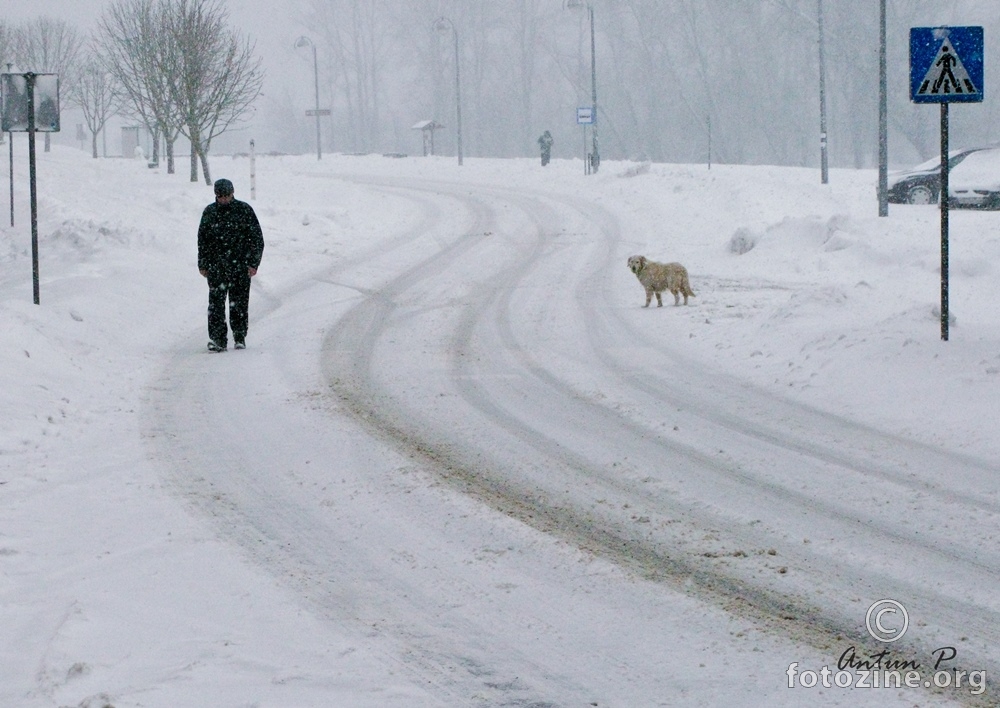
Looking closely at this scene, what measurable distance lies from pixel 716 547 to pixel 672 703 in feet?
5.34

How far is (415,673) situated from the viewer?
4.12 metres

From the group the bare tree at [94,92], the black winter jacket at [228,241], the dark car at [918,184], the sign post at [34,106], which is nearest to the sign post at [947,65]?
the black winter jacket at [228,241]

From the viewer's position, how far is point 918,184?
88.6 ft

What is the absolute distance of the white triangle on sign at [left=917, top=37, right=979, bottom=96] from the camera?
31.0 ft

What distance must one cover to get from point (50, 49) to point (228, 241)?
66.4 m

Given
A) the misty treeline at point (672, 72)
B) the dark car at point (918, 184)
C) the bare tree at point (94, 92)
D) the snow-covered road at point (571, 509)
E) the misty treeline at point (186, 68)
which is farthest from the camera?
the bare tree at point (94, 92)

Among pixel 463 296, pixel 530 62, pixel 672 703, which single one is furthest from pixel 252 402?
pixel 530 62

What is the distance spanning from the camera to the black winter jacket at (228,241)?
11359 millimetres

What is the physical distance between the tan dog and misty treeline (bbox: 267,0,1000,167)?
41.5 metres

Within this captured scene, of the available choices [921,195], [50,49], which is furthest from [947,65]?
[50,49]

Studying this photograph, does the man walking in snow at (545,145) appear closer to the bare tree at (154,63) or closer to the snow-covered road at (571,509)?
the bare tree at (154,63)

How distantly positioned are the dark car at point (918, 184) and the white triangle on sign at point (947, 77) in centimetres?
1817

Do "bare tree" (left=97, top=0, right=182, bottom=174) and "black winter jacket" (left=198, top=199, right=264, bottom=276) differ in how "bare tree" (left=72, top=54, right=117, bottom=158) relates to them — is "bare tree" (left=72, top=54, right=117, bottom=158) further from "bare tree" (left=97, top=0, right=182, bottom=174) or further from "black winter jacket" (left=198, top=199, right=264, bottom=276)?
"black winter jacket" (left=198, top=199, right=264, bottom=276)

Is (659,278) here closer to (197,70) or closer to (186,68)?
(197,70)
